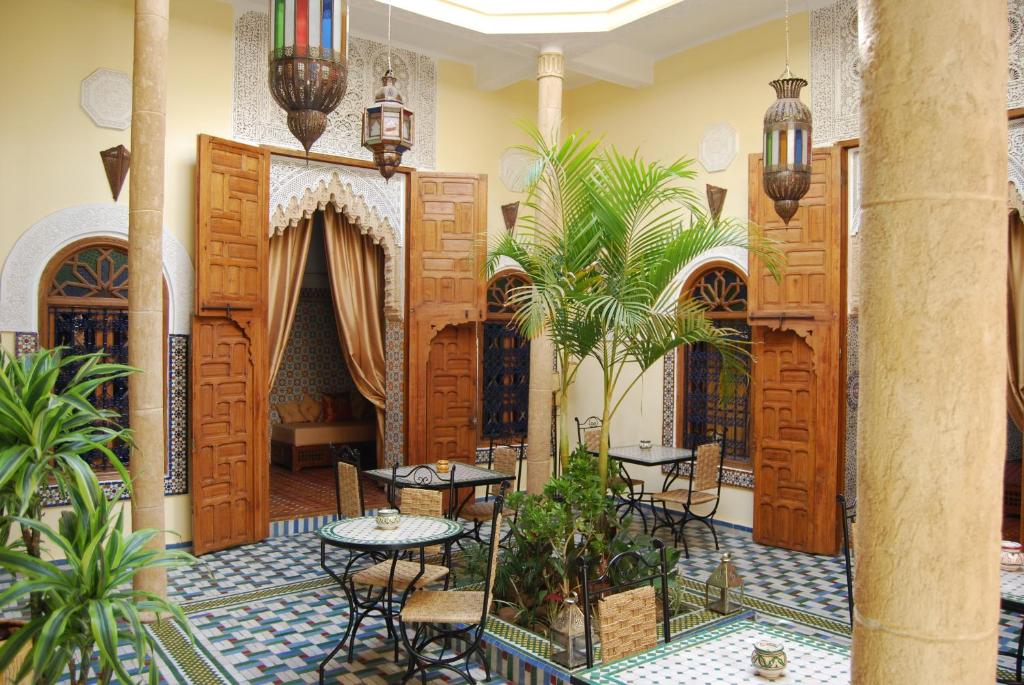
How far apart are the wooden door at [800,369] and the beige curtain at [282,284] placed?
387 cm

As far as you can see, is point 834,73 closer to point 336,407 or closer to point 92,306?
point 92,306

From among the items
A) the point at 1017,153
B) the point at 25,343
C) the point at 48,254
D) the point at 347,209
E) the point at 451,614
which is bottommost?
the point at 451,614

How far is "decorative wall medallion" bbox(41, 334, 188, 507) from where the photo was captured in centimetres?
624

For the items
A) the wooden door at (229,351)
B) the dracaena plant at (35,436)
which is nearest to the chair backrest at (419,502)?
the wooden door at (229,351)

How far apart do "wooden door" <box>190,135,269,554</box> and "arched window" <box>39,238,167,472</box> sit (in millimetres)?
534

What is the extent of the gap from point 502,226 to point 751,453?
3.20 meters

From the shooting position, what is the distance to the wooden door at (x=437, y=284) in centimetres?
744

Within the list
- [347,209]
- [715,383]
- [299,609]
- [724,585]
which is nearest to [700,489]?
[715,383]

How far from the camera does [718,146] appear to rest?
24.2ft

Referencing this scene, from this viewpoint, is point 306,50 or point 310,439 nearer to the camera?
point 306,50

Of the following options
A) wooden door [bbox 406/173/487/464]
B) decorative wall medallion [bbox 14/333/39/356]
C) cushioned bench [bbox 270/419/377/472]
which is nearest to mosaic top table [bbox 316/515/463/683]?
decorative wall medallion [bbox 14/333/39/356]

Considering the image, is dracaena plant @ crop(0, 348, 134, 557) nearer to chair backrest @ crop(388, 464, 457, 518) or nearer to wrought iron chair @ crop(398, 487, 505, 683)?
wrought iron chair @ crop(398, 487, 505, 683)

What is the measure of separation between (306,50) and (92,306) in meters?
4.13

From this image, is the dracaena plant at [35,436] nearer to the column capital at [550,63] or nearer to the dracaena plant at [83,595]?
the dracaena plant at [83,595]
